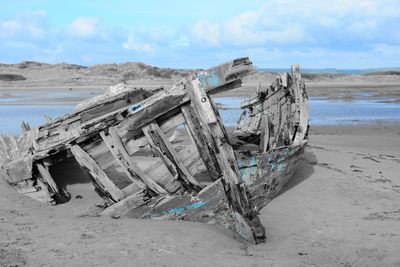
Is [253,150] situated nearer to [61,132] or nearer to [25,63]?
[61,132]

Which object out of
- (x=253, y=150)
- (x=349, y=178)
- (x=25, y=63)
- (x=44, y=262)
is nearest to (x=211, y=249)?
(x=44, y=262)

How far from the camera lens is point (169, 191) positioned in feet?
19.1

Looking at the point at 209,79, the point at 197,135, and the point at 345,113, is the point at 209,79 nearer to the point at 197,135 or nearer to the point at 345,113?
the point at 197,135

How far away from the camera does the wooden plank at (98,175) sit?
5887 mm

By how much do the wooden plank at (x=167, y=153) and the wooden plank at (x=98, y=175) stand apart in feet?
2.37

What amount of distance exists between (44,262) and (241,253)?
1.86 m

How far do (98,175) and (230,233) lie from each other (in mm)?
1704

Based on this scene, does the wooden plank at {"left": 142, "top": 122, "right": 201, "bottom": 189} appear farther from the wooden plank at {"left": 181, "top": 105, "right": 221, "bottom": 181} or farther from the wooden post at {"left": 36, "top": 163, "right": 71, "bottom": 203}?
the wooden post at {"left": 36, "top": 163, "right": 71, "bottom": 203}

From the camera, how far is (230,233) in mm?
5574

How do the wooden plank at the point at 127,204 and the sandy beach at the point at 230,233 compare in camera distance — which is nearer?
the sandy beach at the point at 230,233

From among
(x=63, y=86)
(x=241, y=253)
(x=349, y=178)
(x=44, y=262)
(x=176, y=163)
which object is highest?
(x=176, y=163)

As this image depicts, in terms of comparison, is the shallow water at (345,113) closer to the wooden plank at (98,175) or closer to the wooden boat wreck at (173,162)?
the wooden boat wreck at (173,162)

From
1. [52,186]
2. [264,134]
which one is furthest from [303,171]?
[52,186]

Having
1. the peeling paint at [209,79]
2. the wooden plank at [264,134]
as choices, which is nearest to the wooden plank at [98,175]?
the peeling paint at [209,79]
